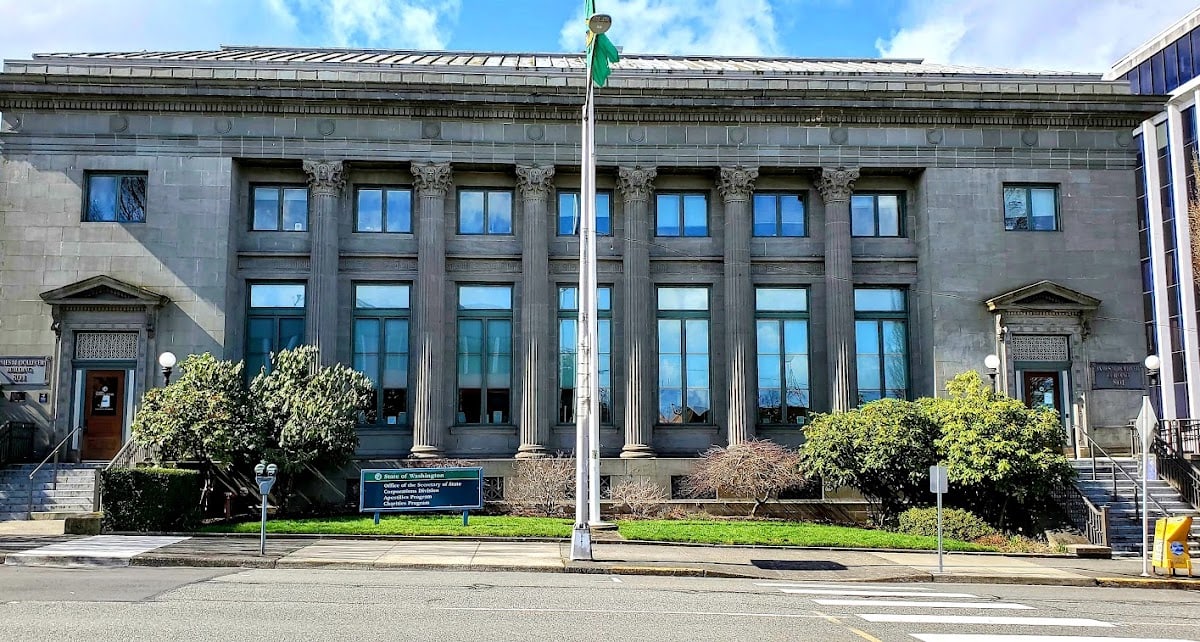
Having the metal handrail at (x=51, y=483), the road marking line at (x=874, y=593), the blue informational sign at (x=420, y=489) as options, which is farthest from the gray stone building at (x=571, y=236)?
the road marking line at (x=874, y=593)

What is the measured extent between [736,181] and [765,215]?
182 centimetres

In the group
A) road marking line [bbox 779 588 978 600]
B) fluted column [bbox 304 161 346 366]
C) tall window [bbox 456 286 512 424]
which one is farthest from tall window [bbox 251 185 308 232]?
road marking line [bbox 779 588 978 600]

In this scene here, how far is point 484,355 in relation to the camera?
33.4m

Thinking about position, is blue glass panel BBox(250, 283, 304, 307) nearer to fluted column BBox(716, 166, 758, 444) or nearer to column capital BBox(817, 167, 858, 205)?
fluted column BBox(716, 166, 758, 444)

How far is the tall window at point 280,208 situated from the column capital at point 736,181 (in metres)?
13.0

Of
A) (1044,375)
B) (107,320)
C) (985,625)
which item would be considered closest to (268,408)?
(107,320)

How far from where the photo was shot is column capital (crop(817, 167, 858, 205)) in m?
33.6

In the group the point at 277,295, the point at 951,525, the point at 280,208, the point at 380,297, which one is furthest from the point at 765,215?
the point at 277,295

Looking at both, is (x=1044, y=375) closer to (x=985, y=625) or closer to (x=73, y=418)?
(x=985, y=625)

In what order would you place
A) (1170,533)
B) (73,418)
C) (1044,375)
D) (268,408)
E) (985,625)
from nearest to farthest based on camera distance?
(985,625) < (1170,533) < (268,408) < (73,418) < (1044,375)

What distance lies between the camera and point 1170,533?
2127 cm

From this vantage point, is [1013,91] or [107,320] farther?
[1013,91]

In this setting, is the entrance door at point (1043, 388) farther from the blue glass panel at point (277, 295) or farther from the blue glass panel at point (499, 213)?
the blue glass panel at point (277, 295)

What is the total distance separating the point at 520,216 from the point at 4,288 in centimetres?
1517
